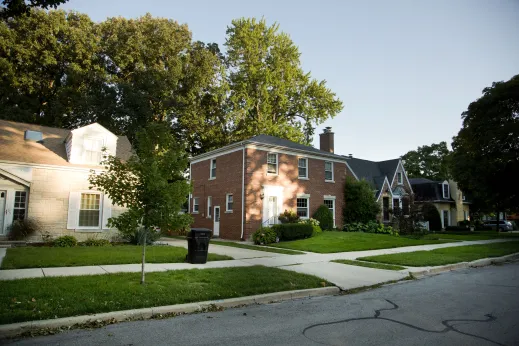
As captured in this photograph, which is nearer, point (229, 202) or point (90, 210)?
point (90, 210)

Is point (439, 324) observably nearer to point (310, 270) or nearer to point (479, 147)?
point (310, 270)

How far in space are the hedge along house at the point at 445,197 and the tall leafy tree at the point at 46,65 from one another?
39187 millimetres

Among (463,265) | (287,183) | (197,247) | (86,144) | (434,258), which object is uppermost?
(86,144)

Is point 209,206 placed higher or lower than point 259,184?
lower

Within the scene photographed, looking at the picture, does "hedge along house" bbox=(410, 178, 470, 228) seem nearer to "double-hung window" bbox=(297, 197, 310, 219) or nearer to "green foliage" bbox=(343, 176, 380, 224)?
"green foliage" bbox=(343, 176, 380, 224)

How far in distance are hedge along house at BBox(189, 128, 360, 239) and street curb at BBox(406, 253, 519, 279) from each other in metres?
11.9

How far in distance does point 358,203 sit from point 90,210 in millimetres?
19090

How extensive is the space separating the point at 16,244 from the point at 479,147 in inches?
1218

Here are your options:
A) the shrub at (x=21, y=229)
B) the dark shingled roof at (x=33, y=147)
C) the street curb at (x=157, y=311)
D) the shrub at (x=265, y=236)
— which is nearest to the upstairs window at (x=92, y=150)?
the dark shingled roof at (x=33, y=147)

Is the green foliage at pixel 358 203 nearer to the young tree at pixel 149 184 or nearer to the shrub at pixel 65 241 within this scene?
the shrub at pixel 65 241

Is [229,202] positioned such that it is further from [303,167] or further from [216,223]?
[303,167]

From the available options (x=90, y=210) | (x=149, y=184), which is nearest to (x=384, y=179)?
(x=90, y=210)

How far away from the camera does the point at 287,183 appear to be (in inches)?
945

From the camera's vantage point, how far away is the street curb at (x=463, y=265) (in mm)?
10944
